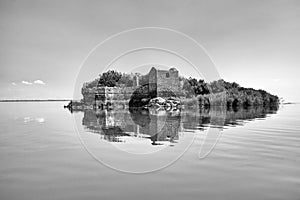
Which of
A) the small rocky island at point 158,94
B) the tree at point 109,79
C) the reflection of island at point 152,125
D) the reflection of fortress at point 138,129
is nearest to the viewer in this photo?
the reflection of fortress at point 138,129

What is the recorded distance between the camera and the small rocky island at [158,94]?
38.0 m

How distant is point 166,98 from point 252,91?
28577 mm

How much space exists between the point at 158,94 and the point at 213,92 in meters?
14.6

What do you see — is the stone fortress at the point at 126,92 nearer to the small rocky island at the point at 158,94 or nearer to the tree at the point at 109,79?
the small rocky island at the point at 158,94

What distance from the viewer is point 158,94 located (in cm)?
4053

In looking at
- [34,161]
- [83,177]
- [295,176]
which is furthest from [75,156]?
[295,176]

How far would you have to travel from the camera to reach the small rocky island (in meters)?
38.0

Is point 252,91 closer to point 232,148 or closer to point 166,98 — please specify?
point 166,98

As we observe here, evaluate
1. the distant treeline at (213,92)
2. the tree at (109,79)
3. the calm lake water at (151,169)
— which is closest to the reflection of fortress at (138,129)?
the calm lake water at (151,169)

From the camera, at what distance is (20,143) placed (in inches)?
439

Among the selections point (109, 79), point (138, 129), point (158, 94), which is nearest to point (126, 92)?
point (158, 94)

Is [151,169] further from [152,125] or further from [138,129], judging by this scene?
[152,125]

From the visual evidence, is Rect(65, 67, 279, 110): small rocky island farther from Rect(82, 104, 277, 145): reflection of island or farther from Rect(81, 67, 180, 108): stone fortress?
Rect(82, 104, 277, 145): reflection of island

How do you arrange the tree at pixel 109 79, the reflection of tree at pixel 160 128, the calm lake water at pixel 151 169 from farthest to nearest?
the tree at pixel 109 79 < the reflection of tree at pixel 160 128 < the calm lake water at pixel 151 169
